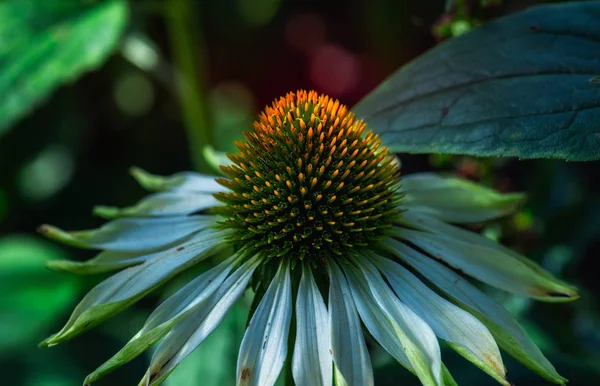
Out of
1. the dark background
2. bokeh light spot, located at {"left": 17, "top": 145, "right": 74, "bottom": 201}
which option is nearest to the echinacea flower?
the dark background

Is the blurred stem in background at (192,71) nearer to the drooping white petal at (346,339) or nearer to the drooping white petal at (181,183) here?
the drooping white petal at (181,183)

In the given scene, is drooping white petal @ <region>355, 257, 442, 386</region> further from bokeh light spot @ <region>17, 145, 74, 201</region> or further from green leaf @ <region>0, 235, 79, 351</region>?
bokeh light spot @ <region>17, 145, 74, 201</region>

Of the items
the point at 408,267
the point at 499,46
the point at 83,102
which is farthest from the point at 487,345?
the point at 83,102

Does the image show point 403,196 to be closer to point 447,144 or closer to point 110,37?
point 447,144

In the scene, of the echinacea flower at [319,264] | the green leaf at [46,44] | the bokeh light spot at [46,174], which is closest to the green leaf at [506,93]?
the echinacea flower at [319,264]

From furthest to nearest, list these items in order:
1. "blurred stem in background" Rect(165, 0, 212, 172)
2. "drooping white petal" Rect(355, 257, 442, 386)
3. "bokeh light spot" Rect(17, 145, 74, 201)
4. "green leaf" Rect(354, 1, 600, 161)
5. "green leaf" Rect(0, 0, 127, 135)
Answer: "bokeh light spot" Rect(17, 145, 74, 201), "blurred stem in background" Rect(165, 0, 212, 172), "green leaf" Rect(0, 0, 127, 135), "green leaf" Rect(354, 1, 600, 161), "drooping white petal" Rect(355, 257, 442, 386)

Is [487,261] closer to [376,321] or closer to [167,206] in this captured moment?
[376,321]
